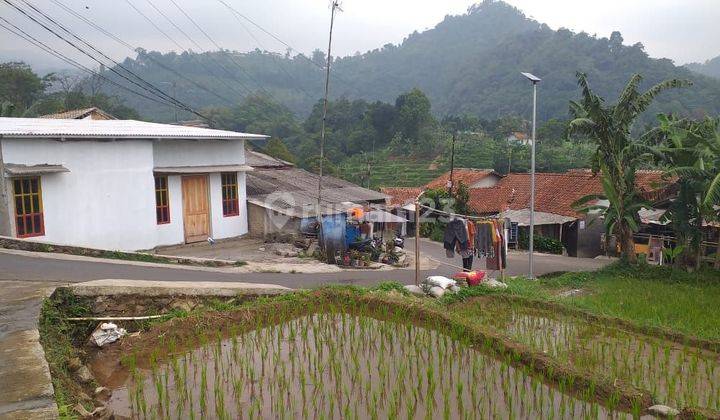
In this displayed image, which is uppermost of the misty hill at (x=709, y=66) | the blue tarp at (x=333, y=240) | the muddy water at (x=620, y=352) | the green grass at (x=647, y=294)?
the misty hill at (x=709, y=66)

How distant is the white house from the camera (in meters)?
14.7

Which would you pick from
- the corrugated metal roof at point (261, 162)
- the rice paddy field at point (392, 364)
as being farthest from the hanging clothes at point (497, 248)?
the corrugated metal roof at point (261, 162)

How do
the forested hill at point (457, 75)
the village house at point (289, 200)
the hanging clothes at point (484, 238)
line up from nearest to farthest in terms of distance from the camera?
the hanging clothes at point (484, 238) < the village house at point (289, 200) < the forested hill at point (457, 75)

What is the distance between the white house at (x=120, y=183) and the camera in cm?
1470

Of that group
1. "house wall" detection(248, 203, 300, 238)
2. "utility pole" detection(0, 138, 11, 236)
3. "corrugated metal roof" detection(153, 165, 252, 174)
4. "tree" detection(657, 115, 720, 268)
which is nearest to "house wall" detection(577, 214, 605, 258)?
"tree" detection(657, 115, 720, 268)

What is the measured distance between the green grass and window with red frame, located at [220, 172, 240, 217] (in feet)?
31.8

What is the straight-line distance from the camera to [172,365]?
7.76 metres

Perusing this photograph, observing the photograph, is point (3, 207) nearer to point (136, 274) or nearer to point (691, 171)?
point (136, 274)

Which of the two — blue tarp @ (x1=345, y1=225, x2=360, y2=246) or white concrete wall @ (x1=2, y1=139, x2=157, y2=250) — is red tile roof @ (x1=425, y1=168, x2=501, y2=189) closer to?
blue tarp @ (x1=345, y1=225, x2=360, y2=246)

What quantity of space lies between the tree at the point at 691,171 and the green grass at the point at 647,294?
135 centimetres

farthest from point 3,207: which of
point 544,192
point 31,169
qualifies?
point 544,192

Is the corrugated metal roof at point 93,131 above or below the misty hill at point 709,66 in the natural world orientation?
below

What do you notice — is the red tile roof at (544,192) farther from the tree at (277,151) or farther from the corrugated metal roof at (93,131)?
the corrugated metal roof at (93,131)

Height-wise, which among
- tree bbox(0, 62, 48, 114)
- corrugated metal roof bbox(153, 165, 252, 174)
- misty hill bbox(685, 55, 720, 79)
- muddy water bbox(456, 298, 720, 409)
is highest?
misty hill bbox(685, 55, 720, 79)
